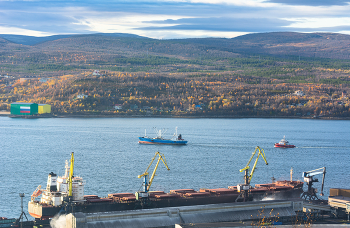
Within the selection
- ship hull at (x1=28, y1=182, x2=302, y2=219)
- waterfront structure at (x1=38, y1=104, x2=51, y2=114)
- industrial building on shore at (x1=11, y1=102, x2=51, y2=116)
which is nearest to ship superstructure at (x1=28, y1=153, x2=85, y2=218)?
ship hull at (x1=28, y1=182, x2=302, y2=219)

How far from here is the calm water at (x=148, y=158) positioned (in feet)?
196

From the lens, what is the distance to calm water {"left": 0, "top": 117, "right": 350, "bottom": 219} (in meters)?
59.7

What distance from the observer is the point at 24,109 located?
582ft

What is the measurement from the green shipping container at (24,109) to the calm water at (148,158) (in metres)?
43.5

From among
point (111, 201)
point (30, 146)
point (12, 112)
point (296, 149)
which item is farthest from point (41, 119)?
point (111, 201)

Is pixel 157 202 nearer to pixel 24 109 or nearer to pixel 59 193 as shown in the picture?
pixel 59 193

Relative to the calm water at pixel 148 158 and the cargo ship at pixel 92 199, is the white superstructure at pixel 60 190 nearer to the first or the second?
the cargo ship at pixel 92 199

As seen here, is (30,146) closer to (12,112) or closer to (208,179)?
(208,179)

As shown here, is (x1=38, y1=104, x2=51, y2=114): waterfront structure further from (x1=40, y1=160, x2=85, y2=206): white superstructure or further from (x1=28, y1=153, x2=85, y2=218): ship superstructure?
(x1=40, y1=160, x2=85, y2=206): white superstructure

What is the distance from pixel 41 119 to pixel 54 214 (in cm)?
14048

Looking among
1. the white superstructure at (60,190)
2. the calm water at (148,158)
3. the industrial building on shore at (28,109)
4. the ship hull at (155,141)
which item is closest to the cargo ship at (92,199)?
the white superstructure at (60,190)

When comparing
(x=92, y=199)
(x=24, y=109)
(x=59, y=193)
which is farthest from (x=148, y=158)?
(x=24, y=109)

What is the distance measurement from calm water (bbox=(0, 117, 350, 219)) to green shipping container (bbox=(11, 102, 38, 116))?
1713 inches

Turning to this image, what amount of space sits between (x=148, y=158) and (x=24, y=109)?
110 m
